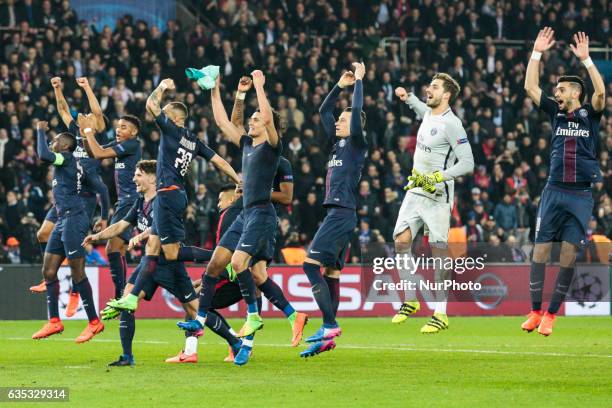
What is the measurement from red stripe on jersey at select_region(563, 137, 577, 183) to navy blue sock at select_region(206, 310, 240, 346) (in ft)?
13.8

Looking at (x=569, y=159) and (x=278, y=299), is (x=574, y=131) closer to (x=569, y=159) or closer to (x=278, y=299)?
(x=569, y=159)

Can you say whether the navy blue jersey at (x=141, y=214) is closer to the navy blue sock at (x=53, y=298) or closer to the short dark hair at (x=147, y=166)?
the short dark hair at (x=147, y=166)

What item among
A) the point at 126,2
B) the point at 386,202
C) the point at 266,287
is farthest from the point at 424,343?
the point at 126,2

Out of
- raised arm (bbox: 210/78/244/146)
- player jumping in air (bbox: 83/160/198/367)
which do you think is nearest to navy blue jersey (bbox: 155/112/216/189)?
player jumping in air (bbox: 83/160/198/367)

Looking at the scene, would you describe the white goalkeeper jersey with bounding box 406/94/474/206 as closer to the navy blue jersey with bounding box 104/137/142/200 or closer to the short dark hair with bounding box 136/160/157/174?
the short dark hair with bounding box 136/160/157/174

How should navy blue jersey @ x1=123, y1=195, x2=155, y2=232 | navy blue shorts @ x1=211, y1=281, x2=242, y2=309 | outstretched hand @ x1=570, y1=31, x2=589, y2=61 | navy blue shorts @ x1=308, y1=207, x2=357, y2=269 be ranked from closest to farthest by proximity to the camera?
1. outstretched hand @ x1=570, y1=31, x2=589, y2=61
2. navy blue shorts @ x1=308, y1=207, x2=357, y2=269
3. navy blue shorts @ x1=211, y1=281, x2=242, y2=309
4. navy blue jersey @ x1=123, y1=195, x2=155, y2=232

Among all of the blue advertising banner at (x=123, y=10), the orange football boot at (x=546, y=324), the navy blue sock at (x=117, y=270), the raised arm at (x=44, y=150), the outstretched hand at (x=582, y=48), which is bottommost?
the orange football boot at (x=546, y=324)

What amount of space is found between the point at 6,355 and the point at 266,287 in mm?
3394

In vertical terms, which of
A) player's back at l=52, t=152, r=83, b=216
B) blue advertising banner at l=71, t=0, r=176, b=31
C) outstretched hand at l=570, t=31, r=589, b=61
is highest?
blue advertising banner at l=71, t=0, r=176, b=31

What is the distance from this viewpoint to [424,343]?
17312 millimetres

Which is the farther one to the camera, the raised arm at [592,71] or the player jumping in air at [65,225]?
the player jumping in air at [65,225]

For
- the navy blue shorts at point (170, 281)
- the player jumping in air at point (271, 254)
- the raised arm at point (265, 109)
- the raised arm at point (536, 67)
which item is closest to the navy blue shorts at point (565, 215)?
the raised arm at point (536, 67)

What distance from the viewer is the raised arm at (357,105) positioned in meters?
13.9

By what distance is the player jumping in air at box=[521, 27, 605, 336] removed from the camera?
13914mm
